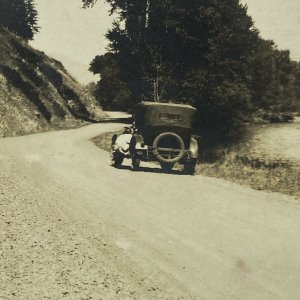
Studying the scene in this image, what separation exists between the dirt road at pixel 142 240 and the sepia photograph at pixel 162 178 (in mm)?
30

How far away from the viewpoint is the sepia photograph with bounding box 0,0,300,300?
5.86 m

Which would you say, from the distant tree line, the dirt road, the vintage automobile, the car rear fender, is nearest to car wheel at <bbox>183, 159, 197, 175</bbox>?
the vintage automobile

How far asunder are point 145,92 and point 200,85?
461 centimetres

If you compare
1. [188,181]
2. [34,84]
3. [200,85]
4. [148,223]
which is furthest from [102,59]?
[148,223]

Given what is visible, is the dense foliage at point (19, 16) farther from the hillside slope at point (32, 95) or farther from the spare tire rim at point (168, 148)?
the spare tire rim at point (168, 148)

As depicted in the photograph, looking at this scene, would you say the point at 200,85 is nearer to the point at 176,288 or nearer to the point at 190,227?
the point at 190,227

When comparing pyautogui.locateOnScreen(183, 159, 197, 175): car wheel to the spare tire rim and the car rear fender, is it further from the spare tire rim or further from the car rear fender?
the car rear fender

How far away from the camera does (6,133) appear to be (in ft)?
85.5

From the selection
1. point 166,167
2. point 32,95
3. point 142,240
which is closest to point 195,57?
point 166,167

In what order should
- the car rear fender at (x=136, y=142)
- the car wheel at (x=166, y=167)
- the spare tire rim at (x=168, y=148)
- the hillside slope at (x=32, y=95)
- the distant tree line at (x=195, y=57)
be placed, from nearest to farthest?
the spare tire rim at (x=168, y=148)
the car rear fender at (x=136, y=142)
the car wheel at (x=166, y=167)
the distant tree line at (x=195, y=57)
the hillside slope at (x=32, y=95)

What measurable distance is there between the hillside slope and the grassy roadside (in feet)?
46.6

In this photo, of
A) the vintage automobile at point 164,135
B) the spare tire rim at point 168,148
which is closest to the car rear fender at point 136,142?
the vintage automobile at point 164,135

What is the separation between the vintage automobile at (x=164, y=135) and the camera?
1505 centimetres

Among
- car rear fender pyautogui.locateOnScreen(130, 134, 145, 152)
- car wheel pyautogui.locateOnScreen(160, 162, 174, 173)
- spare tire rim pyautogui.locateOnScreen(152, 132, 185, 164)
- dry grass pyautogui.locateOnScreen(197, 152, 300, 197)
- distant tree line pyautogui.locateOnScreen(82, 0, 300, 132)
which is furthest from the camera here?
distant tree line pyautogui.locateOnScreen(82, 0, 300, 132)
